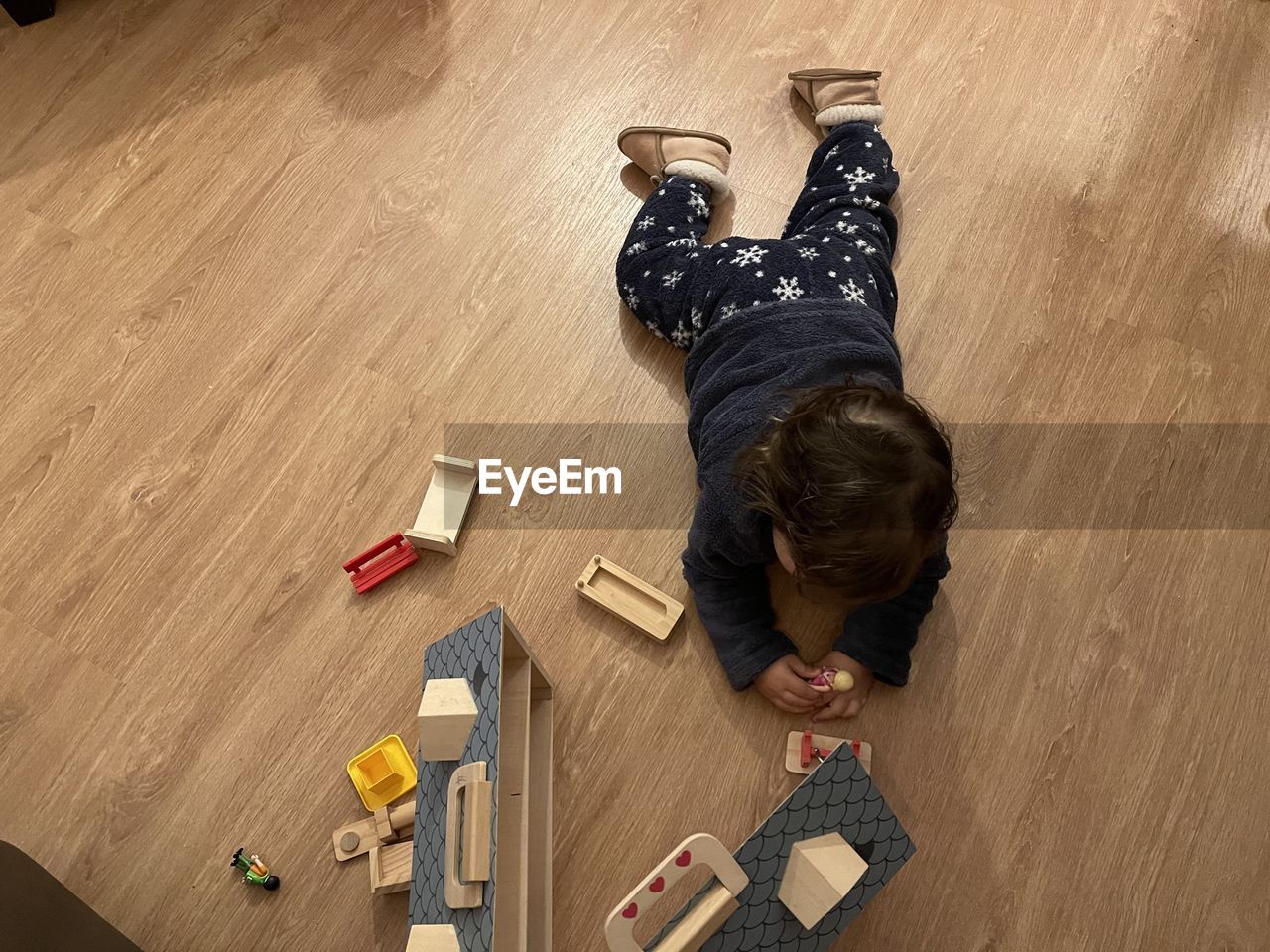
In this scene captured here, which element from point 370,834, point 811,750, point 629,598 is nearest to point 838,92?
point 629,598

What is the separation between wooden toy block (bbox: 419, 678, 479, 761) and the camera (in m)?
0.76

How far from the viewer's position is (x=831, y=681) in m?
0.94

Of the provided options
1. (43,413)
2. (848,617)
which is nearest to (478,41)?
(43,413)

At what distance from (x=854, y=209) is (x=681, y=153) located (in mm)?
220

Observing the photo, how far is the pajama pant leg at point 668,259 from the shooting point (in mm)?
1053

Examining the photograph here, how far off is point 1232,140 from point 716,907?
1143 mm

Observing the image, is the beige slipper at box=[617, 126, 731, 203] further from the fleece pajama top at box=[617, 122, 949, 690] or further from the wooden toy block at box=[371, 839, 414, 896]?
the wooden toy block at box=[371, 839, 414, 896]

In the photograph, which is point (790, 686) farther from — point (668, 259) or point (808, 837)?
point (668, 259)

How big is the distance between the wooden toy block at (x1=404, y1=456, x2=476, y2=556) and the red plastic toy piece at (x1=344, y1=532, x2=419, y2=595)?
16mm

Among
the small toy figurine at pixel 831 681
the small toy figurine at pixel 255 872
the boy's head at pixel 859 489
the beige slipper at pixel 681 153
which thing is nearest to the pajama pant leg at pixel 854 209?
the beige slipper at pixel 681 153

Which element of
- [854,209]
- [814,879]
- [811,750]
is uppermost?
[854,209]

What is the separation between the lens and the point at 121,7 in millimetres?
1294

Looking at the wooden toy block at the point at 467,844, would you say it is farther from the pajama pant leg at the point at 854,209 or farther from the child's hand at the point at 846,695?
the pajama pant leg at the point at 854,209

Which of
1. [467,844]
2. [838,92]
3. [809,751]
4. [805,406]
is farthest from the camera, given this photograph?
[838,92]
